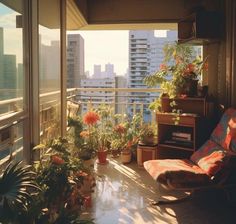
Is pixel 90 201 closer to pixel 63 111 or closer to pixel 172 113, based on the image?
pixel 63 111

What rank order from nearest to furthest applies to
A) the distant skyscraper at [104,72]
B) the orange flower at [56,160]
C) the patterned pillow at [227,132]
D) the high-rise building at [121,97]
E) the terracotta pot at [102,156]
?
the orange flower at [56,160], the patterned pillow at [227,132], the terracotta pot at [102,156], the distant skyscraper at [104,72], the high-rise building at [121,97]

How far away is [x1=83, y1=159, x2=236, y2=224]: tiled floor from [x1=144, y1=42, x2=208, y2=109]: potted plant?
1.14m

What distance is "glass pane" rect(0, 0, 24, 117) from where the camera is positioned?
2072 mm

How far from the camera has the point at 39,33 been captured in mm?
2775

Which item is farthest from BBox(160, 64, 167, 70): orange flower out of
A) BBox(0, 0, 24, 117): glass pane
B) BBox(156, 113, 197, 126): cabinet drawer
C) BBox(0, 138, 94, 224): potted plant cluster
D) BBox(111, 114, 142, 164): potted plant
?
BBox(0, 0, 24, 117): glass pane

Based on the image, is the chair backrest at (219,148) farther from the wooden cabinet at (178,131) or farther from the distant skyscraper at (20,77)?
the distant skyscraper at (20,77)

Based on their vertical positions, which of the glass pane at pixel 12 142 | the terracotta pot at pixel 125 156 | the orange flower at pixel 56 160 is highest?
the glass pane at pixel 12 142

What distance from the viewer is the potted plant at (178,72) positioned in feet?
13.2

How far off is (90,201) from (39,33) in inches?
60.4

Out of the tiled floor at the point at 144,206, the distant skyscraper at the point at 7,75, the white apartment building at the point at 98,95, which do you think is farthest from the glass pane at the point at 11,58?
the white apartment building at the point at 98,95

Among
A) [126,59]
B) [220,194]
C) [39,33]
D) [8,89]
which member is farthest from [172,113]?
[8,89]

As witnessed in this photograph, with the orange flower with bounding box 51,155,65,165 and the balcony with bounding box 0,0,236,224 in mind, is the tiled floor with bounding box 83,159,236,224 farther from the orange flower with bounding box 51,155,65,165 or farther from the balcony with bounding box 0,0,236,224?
the orange flower with bounding box 51,155,65,165

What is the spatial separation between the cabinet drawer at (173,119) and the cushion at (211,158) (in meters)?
0.41

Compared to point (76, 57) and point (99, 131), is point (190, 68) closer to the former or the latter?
point (99, 131)
